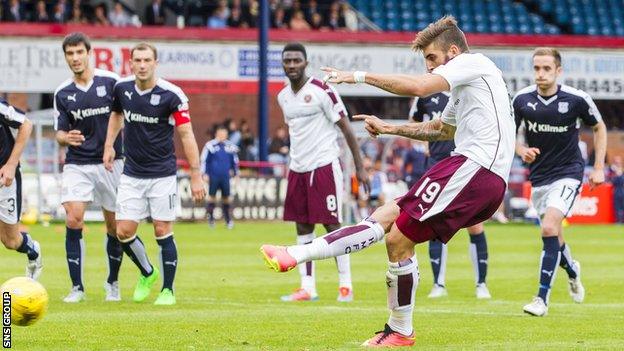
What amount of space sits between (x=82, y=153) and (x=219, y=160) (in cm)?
1634

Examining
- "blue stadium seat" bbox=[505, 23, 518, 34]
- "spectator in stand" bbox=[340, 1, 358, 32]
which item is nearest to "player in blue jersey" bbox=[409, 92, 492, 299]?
"spectator in stand" bbox=[340, 1, 358, 32]

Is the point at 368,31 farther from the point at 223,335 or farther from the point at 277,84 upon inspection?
the point at 223,335

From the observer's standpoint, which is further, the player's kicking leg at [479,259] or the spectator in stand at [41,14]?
the spectator in stand at [41,14]

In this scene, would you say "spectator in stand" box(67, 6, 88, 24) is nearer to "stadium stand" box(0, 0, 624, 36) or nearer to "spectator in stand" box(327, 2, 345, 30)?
"stadium stand" box(0, 0, 624, 36)

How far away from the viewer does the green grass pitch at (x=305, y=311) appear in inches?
379

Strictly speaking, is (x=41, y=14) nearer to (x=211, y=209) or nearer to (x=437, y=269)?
(x=211, y=209)

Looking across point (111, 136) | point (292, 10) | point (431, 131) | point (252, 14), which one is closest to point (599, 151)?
point (431, 131)

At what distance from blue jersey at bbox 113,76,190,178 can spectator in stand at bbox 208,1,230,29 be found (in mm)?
24131

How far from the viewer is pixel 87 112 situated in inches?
520

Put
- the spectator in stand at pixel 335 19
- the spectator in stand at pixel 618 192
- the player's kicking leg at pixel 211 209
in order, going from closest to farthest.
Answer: the player's kicking leg at pixel 211 209 → the spectator in stand at pixel 618 192 → the spectator in stand at pixel 335 19

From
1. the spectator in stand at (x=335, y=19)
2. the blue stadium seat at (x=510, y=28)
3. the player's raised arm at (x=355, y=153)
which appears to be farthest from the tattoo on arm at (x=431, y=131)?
the blue stadium seat at (x=510, y=28)

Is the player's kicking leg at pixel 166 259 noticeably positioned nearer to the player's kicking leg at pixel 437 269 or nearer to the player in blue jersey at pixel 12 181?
the player in blue jersey at pixel 12 181

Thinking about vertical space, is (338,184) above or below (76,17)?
below

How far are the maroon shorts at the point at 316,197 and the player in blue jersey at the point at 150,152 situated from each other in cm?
161
